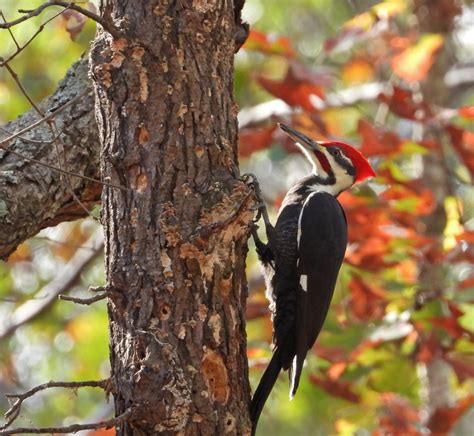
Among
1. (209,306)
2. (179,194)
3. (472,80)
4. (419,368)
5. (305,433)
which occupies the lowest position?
(305,433)

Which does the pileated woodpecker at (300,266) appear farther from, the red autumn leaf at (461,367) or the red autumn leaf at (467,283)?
the red autumn leaf at (461,367)

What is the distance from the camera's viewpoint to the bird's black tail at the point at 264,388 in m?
3.03

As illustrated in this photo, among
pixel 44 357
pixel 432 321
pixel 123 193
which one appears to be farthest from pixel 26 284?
pixel 123 193

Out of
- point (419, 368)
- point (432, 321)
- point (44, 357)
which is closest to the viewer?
point (432, 321)

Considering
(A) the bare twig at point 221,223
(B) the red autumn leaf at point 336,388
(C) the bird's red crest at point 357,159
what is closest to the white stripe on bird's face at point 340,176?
(C) the bird's red crest at point 357,159

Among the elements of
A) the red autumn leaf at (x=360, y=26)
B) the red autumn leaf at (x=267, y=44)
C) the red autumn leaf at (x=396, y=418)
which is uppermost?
the red autumn leaf at (x=360, y=26)

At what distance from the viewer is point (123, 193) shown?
2756 millimetres

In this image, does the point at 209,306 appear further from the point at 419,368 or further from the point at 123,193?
the point at 419,368

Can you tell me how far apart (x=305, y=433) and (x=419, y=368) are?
4254 millimetres

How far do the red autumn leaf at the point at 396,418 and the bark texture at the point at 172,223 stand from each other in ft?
7.82

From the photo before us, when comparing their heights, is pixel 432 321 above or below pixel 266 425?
above

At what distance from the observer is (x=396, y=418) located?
5.05 metres

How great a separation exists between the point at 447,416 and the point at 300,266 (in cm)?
144

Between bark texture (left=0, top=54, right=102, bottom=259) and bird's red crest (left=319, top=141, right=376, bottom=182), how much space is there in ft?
4.50
